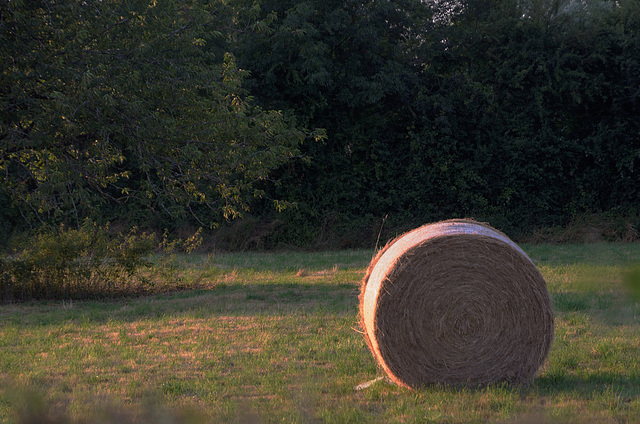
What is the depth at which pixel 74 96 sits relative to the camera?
8.39m

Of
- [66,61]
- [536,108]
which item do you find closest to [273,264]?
[66,61]

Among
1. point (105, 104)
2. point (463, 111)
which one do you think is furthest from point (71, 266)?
point (463, 111)

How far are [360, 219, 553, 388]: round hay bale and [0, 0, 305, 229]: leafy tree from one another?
4.88 metres

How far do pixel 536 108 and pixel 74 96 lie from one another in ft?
53.6

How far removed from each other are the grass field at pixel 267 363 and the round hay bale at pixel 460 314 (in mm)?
225

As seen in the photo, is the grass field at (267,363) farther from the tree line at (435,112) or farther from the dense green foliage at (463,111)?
the dense green foliage at (463,111)

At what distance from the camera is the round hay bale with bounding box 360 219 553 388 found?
545 centimetres

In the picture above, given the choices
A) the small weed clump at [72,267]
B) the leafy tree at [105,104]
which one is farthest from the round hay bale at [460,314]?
the small weed clump at [72,267]

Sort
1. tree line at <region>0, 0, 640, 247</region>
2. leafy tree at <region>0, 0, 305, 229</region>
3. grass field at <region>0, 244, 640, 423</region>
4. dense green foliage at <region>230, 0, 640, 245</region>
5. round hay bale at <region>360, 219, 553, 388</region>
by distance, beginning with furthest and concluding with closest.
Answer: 1. dense green foliage at <region>230, 0, 640, 245</region>
2. tree line at <region>0, 0, 640, 247</region>
3. leafy tree at <region>0, 0, 305, 229</region>
4. round hay bale at <region>360, 219, 553, 388</region>
5. grass field at <region>0, 244, 640, 423</region>

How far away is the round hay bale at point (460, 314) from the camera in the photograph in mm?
5445

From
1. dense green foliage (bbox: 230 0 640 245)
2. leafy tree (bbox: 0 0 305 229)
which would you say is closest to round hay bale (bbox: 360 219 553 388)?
leafy tree (bbox: 0 0 305 229)

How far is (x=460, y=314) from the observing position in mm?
5531

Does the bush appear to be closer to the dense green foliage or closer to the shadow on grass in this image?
the shadow on grass

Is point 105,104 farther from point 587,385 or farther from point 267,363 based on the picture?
point 587,385
